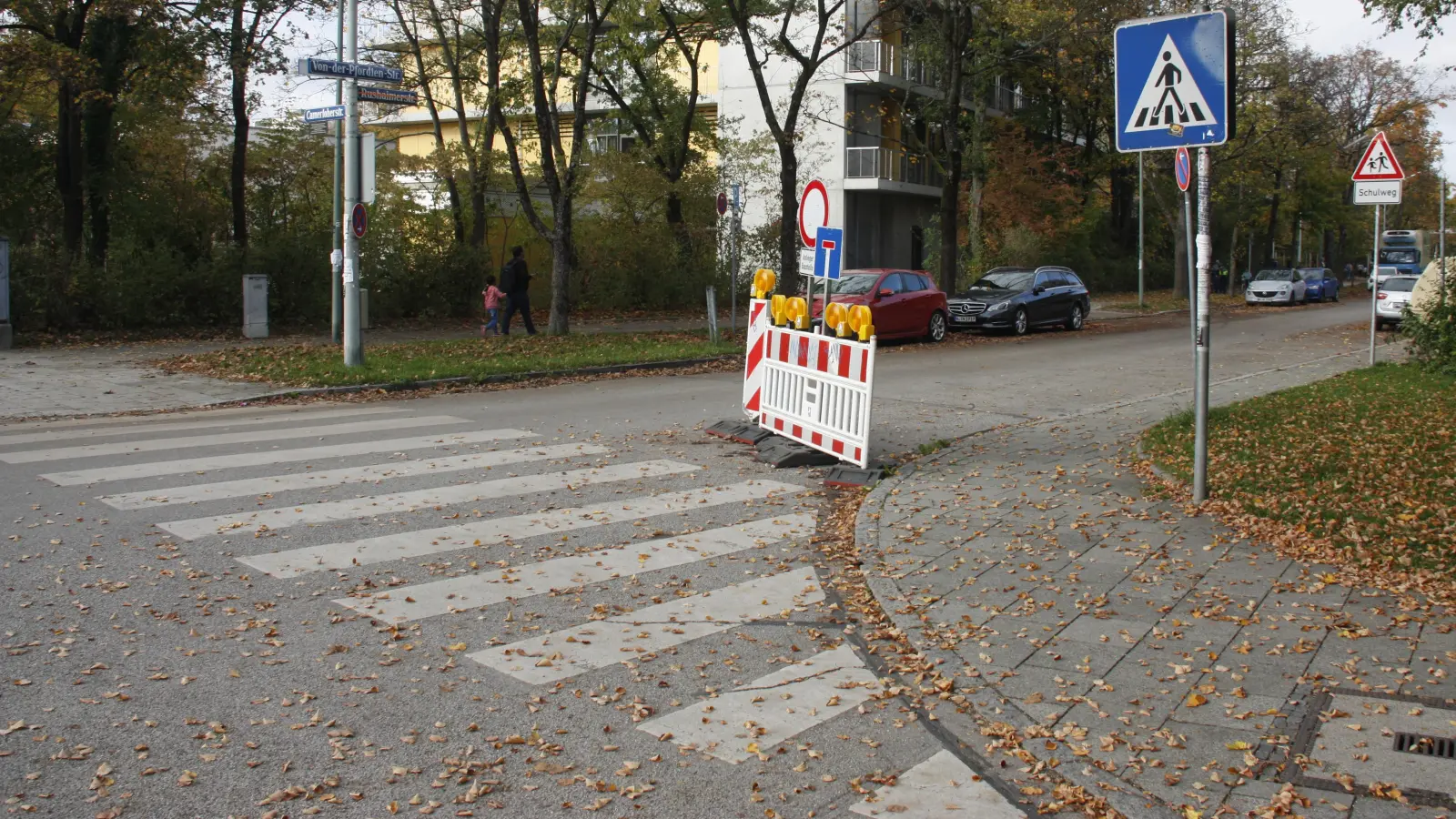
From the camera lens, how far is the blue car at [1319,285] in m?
47.2

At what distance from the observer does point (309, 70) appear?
51.2 ft

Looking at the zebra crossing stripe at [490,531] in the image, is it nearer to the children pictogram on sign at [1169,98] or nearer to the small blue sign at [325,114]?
the children pictogram on sign at [1169,98]

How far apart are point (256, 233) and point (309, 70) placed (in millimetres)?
11493

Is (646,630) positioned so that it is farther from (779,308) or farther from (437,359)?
(437,359)

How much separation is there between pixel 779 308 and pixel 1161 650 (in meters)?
6.40

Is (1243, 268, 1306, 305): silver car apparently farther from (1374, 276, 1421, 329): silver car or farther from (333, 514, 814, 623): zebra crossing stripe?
(333, 514, 814, 623): zebra crossing stripe

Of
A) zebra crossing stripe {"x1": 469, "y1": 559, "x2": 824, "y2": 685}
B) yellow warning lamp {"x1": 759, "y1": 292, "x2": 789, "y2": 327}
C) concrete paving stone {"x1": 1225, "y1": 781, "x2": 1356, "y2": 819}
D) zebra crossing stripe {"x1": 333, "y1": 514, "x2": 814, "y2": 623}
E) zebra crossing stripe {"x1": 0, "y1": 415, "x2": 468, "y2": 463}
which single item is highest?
yellow warning lamp {"x1": 759, "y1": 292, "x2": 789, "y2": 327}

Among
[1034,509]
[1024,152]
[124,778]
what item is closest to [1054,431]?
[1034,509]

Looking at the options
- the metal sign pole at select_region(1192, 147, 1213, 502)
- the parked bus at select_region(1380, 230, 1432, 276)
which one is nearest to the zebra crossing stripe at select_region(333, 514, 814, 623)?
the metal sign pole at select_region(1192, 147, 1213, 502)

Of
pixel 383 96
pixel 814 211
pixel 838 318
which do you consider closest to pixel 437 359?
pixel 383 96

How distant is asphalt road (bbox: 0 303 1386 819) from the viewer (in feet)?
13.7

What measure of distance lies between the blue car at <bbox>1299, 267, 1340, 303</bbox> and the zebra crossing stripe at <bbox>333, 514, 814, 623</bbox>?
44.0 m

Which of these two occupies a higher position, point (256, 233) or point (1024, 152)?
point (1024, 152)

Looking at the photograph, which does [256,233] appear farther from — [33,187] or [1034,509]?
[1034,509]
